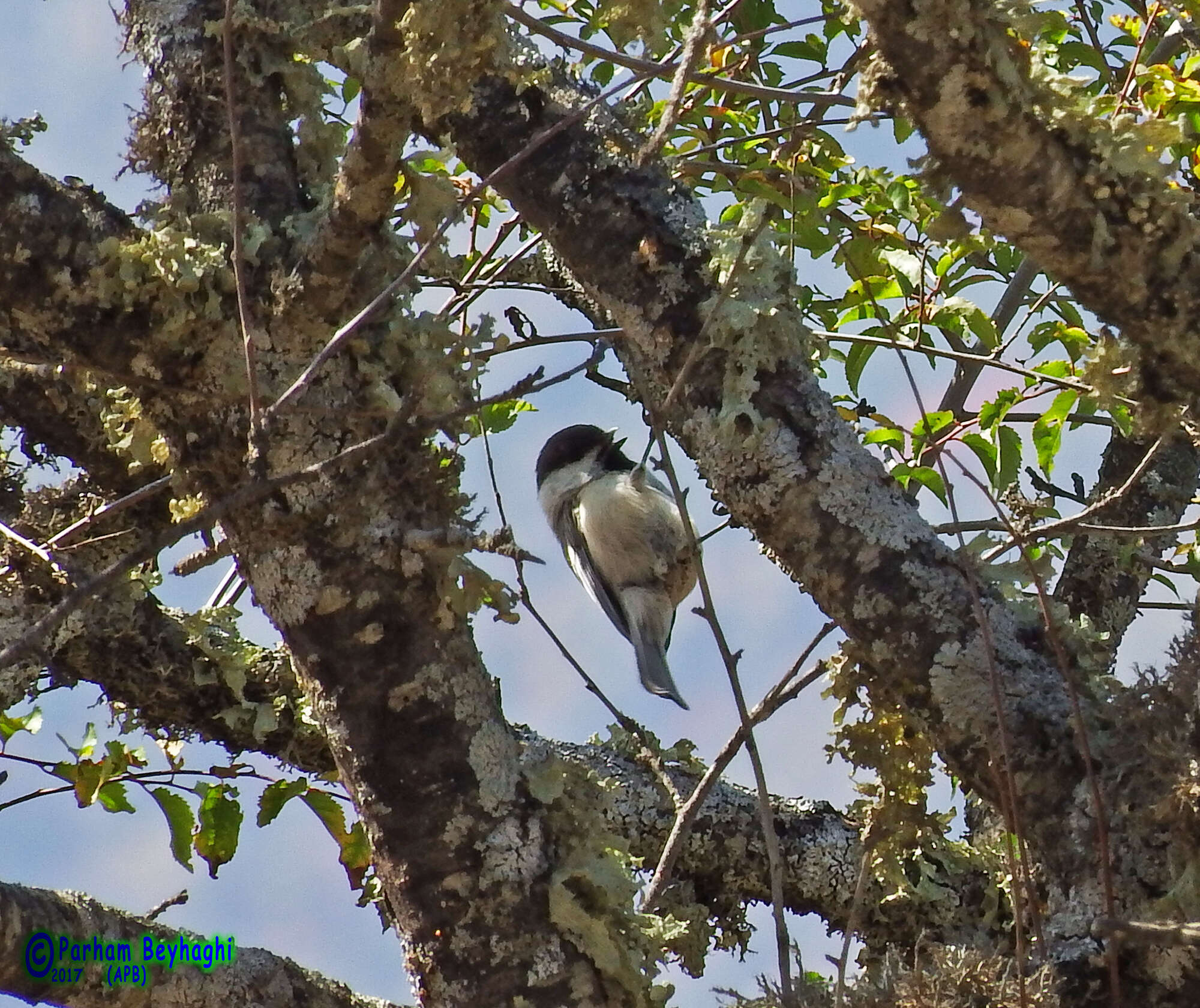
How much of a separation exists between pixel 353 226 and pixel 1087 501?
262cm

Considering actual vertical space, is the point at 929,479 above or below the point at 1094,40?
below

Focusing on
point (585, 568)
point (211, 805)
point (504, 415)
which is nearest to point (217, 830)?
point (211, 805)

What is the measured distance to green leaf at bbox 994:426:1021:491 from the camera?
2.82 meters

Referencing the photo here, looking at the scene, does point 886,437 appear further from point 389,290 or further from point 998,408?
point 389,290

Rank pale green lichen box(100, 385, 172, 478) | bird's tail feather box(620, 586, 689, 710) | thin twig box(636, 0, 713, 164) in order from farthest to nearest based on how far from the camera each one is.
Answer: bird's tail feather box(620, 586, 689, 710)
pale green lichen box(100, 385, 172, 478)
thin twig box(636, 0, 713, 164)

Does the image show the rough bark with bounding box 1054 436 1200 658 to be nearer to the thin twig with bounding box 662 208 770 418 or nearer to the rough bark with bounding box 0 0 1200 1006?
the rough bark with bounding box 0 0 1200 1006

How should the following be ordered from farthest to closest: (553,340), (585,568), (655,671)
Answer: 1. (585,568)
2. (655,671)
3. (553,340)

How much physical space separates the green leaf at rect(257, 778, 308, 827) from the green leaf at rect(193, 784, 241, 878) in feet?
0.18

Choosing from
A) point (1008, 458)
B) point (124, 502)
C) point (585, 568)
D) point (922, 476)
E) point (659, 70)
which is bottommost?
point (124, 502)

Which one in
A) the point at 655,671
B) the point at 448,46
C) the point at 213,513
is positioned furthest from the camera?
the point at 655,671

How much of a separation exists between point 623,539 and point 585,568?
0.29 m

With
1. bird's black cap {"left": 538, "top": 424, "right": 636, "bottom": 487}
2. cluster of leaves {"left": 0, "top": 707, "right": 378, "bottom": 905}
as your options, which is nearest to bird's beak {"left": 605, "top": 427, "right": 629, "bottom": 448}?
bird's black cap {"left": 538, "top": 424, "right": 636, "bottom": 487}

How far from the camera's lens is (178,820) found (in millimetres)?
2562

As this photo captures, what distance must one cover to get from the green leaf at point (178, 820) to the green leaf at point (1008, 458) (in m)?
1.75
